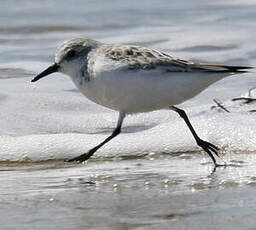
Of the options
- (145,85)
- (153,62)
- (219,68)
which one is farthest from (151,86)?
(219,68)

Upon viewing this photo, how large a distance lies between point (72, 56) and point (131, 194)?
4.85 ft

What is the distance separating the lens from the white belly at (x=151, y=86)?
5.62 metres

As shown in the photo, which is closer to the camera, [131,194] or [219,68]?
[131,194]

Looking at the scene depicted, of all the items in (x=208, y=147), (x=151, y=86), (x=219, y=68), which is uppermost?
(x=219, y=68)

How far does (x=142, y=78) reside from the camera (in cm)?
564

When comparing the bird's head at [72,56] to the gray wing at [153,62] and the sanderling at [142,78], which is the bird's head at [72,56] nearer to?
the sanderling at [142,78]

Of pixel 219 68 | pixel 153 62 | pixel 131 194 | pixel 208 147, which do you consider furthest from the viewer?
pixel 208 147

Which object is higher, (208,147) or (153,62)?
(153,62)

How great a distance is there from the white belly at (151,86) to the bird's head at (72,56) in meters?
0.39

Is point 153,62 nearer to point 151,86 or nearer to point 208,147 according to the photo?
point 151,86

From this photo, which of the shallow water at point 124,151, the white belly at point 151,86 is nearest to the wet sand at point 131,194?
the shallow water at point 124,151

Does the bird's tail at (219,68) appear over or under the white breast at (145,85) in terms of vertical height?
over

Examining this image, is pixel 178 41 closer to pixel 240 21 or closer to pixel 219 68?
pixel 240 21

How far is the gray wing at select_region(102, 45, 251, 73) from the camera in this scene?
560 centimetres
